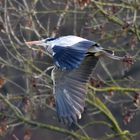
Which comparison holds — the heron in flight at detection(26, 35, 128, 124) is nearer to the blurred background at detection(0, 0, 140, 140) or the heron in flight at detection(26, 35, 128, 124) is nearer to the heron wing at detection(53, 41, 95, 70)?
the heron wing at detection(53, 41, 95, 70)

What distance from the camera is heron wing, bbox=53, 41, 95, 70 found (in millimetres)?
2822

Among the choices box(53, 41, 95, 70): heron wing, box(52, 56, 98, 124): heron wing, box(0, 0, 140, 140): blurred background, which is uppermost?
box(53, 41, 95, 70): heron wing

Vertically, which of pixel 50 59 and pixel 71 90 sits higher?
pixel 71 90

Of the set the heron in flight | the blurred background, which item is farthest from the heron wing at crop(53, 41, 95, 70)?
the blurred background

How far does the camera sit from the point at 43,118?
17.7 feet

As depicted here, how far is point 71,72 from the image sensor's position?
3.14 meters

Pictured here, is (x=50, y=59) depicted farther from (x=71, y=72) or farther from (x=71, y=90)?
(x=71, y=90)

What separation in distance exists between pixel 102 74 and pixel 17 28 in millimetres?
722

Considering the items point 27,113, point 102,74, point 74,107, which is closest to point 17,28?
point 102,74

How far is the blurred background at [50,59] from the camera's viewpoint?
3977mm

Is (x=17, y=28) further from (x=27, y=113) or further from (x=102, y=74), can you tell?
(x=27, y=113)

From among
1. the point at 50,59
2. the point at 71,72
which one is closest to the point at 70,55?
the point at 71,72

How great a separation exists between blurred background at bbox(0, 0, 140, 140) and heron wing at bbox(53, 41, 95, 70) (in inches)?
17.8

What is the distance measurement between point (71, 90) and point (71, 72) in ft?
0.71
